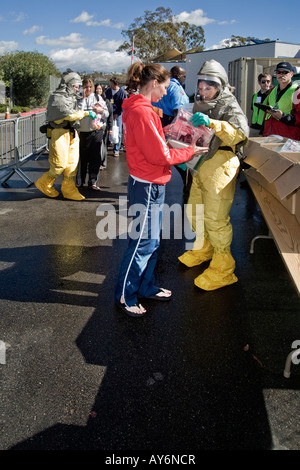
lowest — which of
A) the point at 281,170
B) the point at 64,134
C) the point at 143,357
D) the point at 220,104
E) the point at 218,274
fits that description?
the point at 143,357

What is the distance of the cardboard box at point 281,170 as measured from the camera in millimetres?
3043

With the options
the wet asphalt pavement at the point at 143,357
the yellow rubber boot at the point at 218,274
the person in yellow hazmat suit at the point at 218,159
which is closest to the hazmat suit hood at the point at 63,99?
the wet asphalt pavement at the point at 143,357

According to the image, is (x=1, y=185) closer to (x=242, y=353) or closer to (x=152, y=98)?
(x=152, y=98)

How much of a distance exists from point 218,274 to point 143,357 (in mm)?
1411

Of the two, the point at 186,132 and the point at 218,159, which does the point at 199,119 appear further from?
A: the point at 218,159

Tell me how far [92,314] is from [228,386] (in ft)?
4.66

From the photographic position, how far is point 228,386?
2.74m

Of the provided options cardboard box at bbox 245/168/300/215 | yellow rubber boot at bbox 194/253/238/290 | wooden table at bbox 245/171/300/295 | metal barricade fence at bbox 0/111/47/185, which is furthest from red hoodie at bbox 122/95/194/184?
metal barricade fence at bbox 0/111/47/185

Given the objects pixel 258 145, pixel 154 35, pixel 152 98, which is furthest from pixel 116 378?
pixel 154 35

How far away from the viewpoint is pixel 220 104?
145 inches

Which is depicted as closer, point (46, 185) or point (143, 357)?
point (143, 357)

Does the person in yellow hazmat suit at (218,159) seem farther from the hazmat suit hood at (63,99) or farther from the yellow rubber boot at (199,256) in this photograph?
the hazmat suit hood at (63,99)

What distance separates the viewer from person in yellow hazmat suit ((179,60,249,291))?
360cm

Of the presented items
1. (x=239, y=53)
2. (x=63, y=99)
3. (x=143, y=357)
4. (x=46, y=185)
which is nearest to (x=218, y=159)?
(x=143, y=357)
